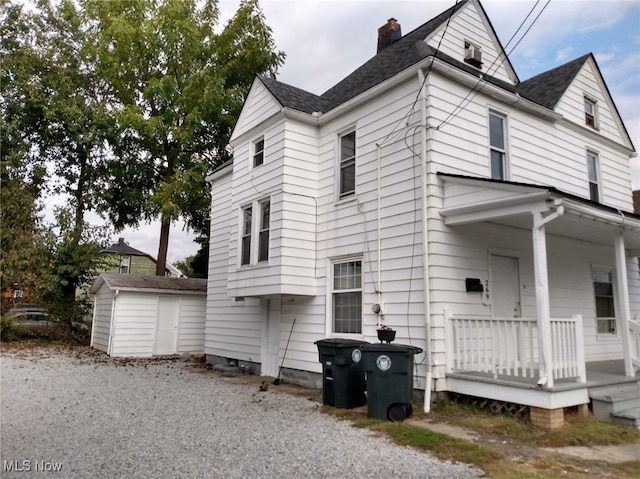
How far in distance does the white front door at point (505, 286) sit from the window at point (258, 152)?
18.9 ft

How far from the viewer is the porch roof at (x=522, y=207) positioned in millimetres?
6367

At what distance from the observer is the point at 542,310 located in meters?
6.31

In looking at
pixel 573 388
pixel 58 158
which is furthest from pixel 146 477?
pixel 58 158

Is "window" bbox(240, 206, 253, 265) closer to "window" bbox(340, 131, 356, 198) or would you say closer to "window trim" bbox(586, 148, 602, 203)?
"window" bbox(340, 131, 356, 198)

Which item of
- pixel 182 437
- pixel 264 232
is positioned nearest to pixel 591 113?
pixel 264 232

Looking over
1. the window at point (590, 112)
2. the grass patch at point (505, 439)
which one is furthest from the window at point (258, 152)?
the window at point (590, 112)

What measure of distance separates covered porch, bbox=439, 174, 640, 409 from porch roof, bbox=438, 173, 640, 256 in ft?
0.04

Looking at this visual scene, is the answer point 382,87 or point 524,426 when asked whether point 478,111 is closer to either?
point 382,87

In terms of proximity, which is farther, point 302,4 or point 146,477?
point 302,4

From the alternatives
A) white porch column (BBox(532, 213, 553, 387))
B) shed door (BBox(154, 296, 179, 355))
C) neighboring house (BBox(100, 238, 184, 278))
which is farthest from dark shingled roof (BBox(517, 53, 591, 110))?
neighboring house (BBox(100, 238, 184, 278))

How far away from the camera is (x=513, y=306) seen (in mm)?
8508

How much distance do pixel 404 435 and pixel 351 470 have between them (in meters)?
1.36

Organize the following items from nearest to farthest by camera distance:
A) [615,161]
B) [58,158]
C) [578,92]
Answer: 1. [578,92]
2. [615,161]
3. [58,158]

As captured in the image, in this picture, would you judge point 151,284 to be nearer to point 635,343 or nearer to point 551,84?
point 551,84
